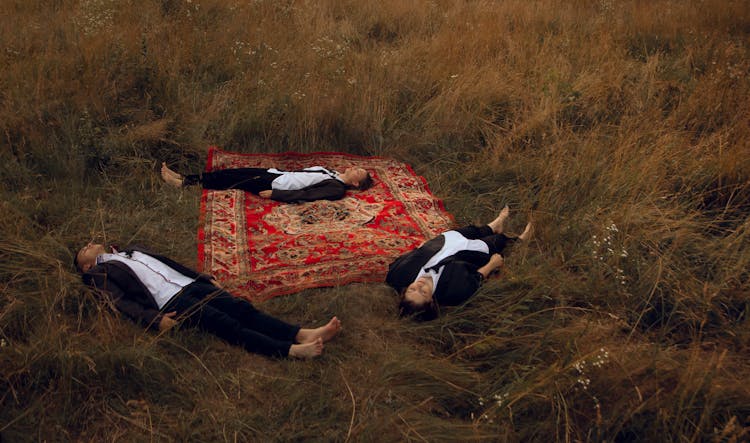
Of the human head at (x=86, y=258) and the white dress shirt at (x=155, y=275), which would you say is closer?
the white dress shirt at (x=155, y=275)

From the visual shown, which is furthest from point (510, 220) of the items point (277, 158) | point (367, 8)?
point (367, 8)

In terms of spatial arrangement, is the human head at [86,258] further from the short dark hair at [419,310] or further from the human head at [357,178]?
the human head at [357,178]

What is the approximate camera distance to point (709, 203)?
4.76 metres

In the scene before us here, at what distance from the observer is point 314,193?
5309mm

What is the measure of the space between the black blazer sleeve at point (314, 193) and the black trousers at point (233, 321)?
1843 mm

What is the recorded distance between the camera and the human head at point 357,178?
5465 mm

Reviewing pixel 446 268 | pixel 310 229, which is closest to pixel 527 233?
pixel 446 268

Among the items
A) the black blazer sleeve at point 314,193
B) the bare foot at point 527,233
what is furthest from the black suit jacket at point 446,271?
the black blazer sleeve at point 314,193

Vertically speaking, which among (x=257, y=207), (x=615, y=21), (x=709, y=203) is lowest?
(x=257, y=207)

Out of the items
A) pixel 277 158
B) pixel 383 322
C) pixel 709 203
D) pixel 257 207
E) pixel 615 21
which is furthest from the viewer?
pixel 615 21

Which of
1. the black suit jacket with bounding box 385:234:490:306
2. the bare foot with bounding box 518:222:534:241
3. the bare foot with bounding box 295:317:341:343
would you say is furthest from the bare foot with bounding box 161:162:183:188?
the bare foot with bounding box 518:222:534:241

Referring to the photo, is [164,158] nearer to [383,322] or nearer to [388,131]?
[388,131]

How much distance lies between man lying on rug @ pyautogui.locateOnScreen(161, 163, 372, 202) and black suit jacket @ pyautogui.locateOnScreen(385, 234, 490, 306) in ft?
4.76

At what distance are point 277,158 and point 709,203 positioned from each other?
420cm
